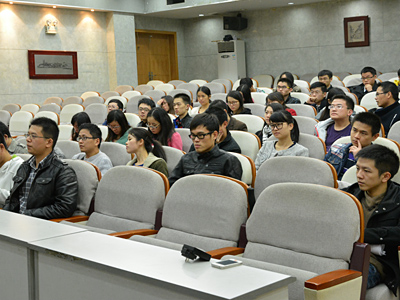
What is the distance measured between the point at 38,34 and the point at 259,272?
41.2ft

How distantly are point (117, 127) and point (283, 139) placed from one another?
2002mm

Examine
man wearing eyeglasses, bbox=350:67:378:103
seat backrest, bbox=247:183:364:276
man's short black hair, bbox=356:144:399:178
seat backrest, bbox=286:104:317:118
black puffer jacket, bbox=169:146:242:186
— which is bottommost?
seat backrest, bbox=247:183:364:276

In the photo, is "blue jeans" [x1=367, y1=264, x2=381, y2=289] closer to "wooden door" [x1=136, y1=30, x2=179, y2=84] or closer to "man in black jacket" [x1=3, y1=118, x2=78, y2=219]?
"man in black jacket" [x1=3, y1=118, x2=78, y2=219]

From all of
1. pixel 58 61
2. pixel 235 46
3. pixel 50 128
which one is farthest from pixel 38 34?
Result: pixel 50 128

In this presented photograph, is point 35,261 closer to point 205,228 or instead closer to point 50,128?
point 205,228

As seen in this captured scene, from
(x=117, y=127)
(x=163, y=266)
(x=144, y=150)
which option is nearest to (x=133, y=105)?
(x=117, y=127)

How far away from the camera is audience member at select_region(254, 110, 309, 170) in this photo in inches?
170

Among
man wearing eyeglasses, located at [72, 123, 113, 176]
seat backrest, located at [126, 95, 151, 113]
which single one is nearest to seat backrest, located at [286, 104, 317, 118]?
man wearing eyeglasses, located at [72, 123, 113, 176]

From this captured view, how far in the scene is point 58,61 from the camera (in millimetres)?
13414

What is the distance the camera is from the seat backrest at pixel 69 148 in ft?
17.3

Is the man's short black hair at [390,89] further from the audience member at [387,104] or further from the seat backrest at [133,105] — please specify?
the seat backrest at [133,105]

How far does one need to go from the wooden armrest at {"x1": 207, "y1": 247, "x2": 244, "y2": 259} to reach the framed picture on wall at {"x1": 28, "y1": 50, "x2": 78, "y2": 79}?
11361 mm

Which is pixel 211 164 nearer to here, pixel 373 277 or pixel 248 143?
pixel 248 143

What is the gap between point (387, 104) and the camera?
583 cm
